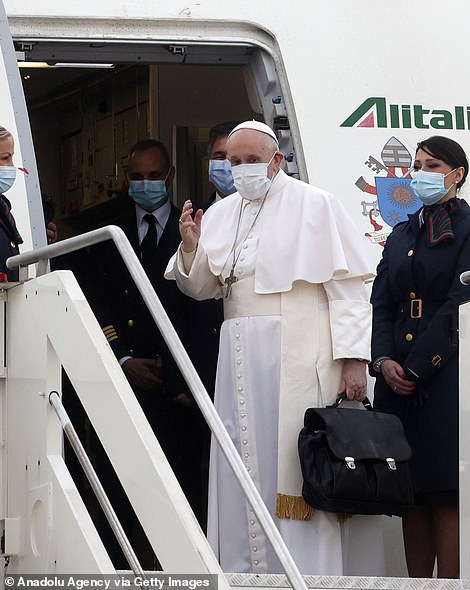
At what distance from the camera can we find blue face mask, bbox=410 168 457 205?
5578mm

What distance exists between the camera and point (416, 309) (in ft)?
18.1

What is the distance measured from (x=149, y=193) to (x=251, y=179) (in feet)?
4.17

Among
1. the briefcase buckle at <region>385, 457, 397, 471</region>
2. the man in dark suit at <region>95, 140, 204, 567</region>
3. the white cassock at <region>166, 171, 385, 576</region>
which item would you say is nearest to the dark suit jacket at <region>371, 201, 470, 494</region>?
the white cassock at <region>166, 171, 385, 576</region>

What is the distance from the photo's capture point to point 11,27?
6359 mm

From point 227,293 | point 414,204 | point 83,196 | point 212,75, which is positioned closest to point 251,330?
point 227,293

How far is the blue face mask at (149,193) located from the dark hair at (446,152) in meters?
1.51

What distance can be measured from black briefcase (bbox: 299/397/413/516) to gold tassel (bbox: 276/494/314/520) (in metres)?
0.05

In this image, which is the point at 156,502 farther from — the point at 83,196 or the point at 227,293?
the point at 83,196

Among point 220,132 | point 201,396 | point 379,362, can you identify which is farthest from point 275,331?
point 201,396

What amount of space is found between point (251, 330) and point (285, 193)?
0.60 m

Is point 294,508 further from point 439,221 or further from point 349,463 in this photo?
point 439,221

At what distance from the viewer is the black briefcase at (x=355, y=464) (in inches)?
199

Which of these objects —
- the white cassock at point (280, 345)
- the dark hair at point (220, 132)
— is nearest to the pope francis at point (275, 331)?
the white cassock at point (280, 345)

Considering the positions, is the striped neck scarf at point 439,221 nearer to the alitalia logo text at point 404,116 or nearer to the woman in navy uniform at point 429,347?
the woman in navy uniform at point 429,347
